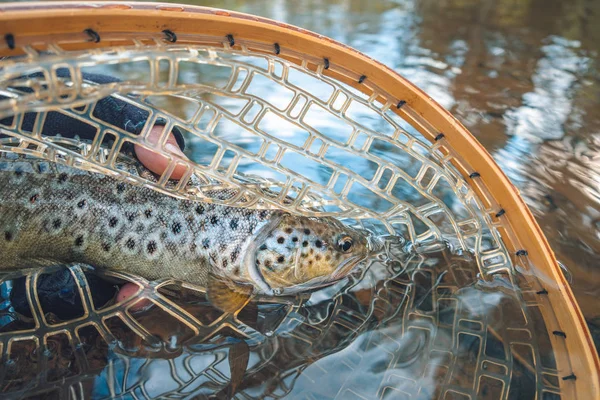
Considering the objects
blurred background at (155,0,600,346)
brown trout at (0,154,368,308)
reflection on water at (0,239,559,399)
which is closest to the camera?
reflection on water at (0,239,559,399)

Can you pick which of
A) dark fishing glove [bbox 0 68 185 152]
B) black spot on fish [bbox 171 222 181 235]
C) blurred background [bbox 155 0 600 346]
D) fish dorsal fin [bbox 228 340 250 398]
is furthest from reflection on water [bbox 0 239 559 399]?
dark fishing glove [bbox 0 68 185 152]

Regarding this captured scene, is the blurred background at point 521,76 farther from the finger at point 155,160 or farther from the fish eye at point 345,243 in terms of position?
the finger at point 155,160

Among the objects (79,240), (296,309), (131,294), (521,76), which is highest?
(521,76)

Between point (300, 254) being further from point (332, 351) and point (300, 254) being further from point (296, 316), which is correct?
point (332, 351)

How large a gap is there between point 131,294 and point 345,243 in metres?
0.95

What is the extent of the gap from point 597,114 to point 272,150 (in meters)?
2.97

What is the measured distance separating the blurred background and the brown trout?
1326 mm

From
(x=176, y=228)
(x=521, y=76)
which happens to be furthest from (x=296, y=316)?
(x=521, y=76)

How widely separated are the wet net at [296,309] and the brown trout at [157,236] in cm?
8

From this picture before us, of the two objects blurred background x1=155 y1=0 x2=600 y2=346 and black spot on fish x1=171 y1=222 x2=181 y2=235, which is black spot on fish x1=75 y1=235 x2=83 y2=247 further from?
blurred background x1=155 y1=0 x2=600 y2=346

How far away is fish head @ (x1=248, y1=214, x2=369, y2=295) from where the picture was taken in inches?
83.1

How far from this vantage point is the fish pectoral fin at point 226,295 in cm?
204

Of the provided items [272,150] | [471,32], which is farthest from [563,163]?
[471,32]

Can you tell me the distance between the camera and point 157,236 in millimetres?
2068
